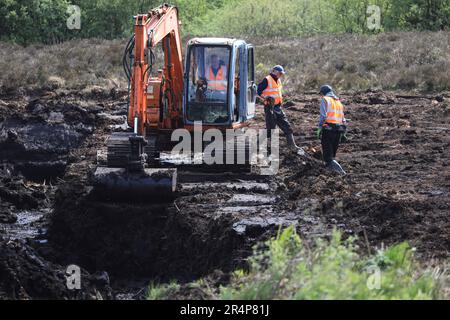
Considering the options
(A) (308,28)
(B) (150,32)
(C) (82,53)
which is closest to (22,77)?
(C) (82,53)

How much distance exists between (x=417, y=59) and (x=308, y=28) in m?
19.9

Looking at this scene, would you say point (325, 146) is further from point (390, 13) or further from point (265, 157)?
point (390, 13)

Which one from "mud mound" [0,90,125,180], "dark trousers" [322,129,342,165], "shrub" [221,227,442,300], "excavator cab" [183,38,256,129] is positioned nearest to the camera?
"shrub" [221,227,442,300]

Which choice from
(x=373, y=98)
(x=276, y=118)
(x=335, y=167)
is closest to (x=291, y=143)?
(x=276, y=118)

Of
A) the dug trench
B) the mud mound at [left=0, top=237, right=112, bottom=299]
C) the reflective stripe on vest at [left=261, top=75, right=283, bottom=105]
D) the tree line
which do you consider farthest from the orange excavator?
the tree line

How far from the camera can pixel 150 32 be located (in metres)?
15.5

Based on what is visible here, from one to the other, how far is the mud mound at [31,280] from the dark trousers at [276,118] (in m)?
7.95

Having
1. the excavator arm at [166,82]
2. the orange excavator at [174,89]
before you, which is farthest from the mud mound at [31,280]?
the excavator arm at [166,82]

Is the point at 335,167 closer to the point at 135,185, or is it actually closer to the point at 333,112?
the point at 333,112

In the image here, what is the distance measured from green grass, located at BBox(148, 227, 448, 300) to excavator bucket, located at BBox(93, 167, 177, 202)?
525 centimetres

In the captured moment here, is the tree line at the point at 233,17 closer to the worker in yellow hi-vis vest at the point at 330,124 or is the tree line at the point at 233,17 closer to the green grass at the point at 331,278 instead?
the worker in yellow hi-vis vest at the point at 330,124

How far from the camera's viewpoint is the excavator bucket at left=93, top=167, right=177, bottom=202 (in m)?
14.7

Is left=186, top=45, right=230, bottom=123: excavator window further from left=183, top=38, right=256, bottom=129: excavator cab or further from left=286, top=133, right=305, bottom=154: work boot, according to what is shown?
left=286, top=133, right=305, bottom=154: work boot

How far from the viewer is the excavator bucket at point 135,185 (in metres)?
14.7
